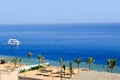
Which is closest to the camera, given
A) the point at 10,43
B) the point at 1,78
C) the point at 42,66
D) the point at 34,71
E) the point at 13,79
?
the point at 1,78

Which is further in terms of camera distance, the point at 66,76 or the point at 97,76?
the point at 66,76

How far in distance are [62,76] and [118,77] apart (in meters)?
23.6

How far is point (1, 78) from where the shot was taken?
44.6 metres

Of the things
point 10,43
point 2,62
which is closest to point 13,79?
point 2,62

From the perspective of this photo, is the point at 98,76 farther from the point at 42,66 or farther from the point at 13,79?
the point at 42,66

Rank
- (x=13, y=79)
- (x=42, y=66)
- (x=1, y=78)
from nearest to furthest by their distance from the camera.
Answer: (x=1, y=78) < (x=13, y=79) < (x=42, y=66)

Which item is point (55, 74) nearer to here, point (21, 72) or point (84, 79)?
point (21, 72)

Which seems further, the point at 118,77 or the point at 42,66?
the point at 42,66

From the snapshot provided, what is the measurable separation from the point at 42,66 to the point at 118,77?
3382 cm

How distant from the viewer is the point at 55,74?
181 ft

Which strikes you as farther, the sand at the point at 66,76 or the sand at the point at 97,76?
the sand at the point at 66,76

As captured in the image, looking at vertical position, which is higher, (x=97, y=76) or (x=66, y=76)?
(x=97, y=76)

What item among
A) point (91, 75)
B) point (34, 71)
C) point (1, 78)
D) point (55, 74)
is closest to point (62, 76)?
point (55, 74)

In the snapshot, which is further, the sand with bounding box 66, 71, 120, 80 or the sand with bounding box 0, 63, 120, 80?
the sand with bounding box 0, 63, 120, 80
